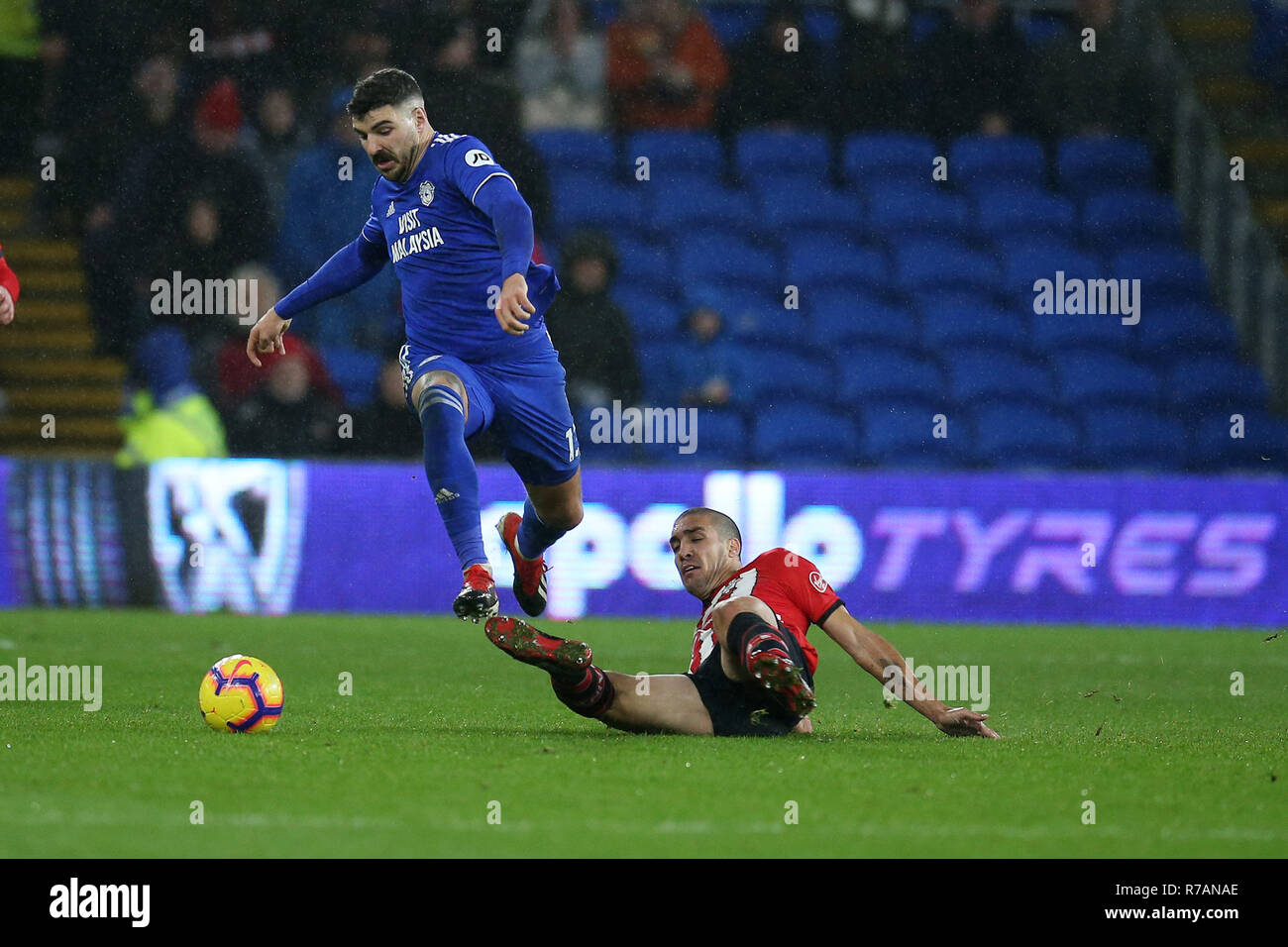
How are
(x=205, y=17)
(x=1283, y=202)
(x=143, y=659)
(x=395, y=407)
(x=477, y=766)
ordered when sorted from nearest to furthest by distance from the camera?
(x=477, y=766)
(x=143, y=659)
(x=395, y=407)
(x=205, y=17)
(x=1283, y=202)

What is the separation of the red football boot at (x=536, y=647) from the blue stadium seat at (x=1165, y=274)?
10195 mm

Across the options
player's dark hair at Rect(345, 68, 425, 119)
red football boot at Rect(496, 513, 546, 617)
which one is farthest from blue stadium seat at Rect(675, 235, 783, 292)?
player's dark hair at Rect(345, 68, 425, 119)

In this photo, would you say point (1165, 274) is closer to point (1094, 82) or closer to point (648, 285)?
point (1094, 82)

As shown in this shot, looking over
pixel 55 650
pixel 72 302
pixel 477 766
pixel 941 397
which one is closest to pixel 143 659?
pixel 55 650

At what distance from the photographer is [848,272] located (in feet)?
47.3

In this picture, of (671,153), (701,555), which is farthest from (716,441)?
(701,555)

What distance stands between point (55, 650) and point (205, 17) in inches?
255

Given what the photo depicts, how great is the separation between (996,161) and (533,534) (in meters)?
9.09

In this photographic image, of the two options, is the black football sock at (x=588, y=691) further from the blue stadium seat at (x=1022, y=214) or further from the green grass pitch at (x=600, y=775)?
the blue stadium seat at (x=1022, y=214)

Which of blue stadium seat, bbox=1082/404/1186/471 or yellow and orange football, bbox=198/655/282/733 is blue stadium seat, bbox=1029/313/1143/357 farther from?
yellow and orange football, bbox=198/655/282/733

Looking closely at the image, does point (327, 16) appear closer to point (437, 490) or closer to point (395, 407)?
point (395, 407)

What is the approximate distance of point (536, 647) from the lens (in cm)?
532

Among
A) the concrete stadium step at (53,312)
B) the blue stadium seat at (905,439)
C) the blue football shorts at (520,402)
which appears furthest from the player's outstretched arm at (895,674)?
the concrete stadium step at (53,312)

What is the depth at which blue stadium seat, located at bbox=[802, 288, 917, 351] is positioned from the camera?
13.9m
